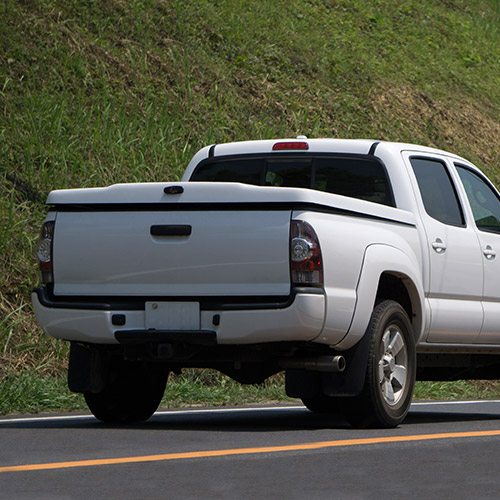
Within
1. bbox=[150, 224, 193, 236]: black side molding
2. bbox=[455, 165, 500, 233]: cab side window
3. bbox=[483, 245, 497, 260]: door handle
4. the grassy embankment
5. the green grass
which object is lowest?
the green grass

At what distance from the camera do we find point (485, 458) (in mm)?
6895

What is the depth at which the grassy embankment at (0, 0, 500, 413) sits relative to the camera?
13.4m

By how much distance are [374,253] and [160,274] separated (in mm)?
1469

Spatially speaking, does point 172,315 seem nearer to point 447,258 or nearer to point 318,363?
point 318,363

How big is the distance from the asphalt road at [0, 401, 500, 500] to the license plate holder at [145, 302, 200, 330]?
0.72 m

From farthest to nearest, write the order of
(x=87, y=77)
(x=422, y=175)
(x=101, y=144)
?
(x=87, y=77), (x=101, y=144), (x=422, y=175)

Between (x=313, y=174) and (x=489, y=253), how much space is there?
1618mm

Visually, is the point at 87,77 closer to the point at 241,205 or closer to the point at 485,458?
the point at 241,205

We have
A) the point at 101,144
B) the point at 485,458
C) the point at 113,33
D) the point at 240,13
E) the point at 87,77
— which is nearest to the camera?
the point at 485,458

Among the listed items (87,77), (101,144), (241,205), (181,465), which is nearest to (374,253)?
(241,205)

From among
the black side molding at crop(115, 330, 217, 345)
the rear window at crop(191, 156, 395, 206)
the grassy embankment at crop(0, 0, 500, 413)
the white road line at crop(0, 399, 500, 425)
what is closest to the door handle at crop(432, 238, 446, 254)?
the rear window at crop(191, 156, 395, 206)

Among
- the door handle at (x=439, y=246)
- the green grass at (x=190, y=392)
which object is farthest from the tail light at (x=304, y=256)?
the green grass at (x=190, y=392)

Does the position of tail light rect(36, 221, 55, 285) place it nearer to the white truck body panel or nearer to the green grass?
the white truck body panel

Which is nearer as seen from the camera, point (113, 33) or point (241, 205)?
point (241, 205)
